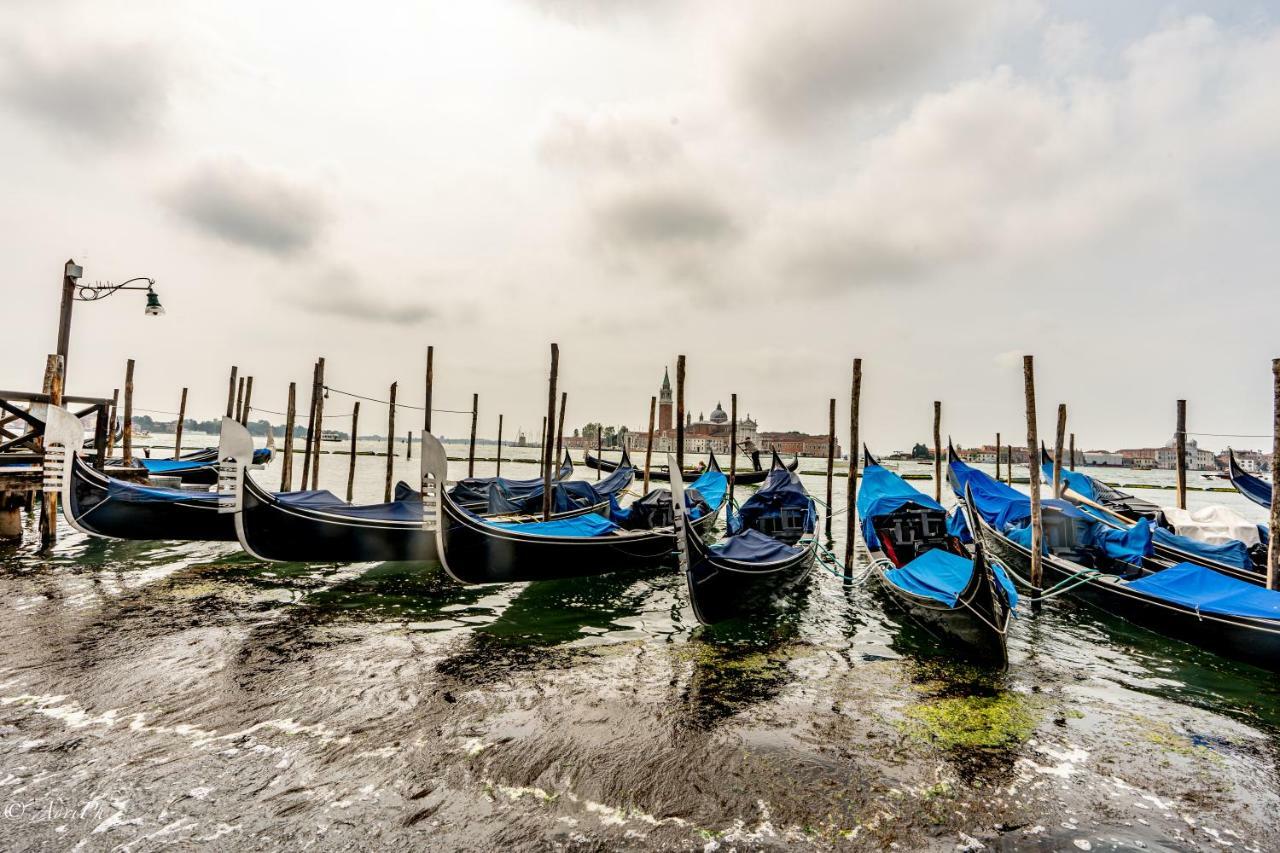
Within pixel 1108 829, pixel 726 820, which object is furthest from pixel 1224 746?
pixel 726 820

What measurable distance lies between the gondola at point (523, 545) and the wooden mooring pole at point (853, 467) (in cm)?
232

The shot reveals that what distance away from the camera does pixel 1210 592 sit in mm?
5434

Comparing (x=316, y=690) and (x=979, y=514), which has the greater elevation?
(x=979, y=514)

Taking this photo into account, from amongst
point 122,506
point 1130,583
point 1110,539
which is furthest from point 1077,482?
point 122,506

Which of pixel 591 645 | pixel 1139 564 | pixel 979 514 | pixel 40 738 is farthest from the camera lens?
pixel 979 514

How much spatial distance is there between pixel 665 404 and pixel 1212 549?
8108 centimetres

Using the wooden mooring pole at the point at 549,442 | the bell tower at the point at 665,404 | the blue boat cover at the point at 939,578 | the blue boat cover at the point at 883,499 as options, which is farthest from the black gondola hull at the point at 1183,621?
the bell tower at the point at 665,404

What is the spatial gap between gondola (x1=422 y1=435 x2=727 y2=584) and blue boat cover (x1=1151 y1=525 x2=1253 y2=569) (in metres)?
6.40

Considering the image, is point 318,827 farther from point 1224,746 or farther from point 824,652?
point 1224,746

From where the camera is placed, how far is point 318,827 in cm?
256

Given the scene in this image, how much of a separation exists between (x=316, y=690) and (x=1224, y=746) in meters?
6.05

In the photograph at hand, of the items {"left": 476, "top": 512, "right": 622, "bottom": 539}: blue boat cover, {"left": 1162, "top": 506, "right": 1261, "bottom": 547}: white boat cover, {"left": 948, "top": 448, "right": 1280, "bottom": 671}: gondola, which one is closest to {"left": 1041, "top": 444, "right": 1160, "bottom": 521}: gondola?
{"left": 1162, "top": 506, "right": 1261, "bottom": 547}: white boat cover

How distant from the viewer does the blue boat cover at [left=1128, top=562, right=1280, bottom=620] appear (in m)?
4.96

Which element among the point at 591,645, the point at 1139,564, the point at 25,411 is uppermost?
the point at 25,411
